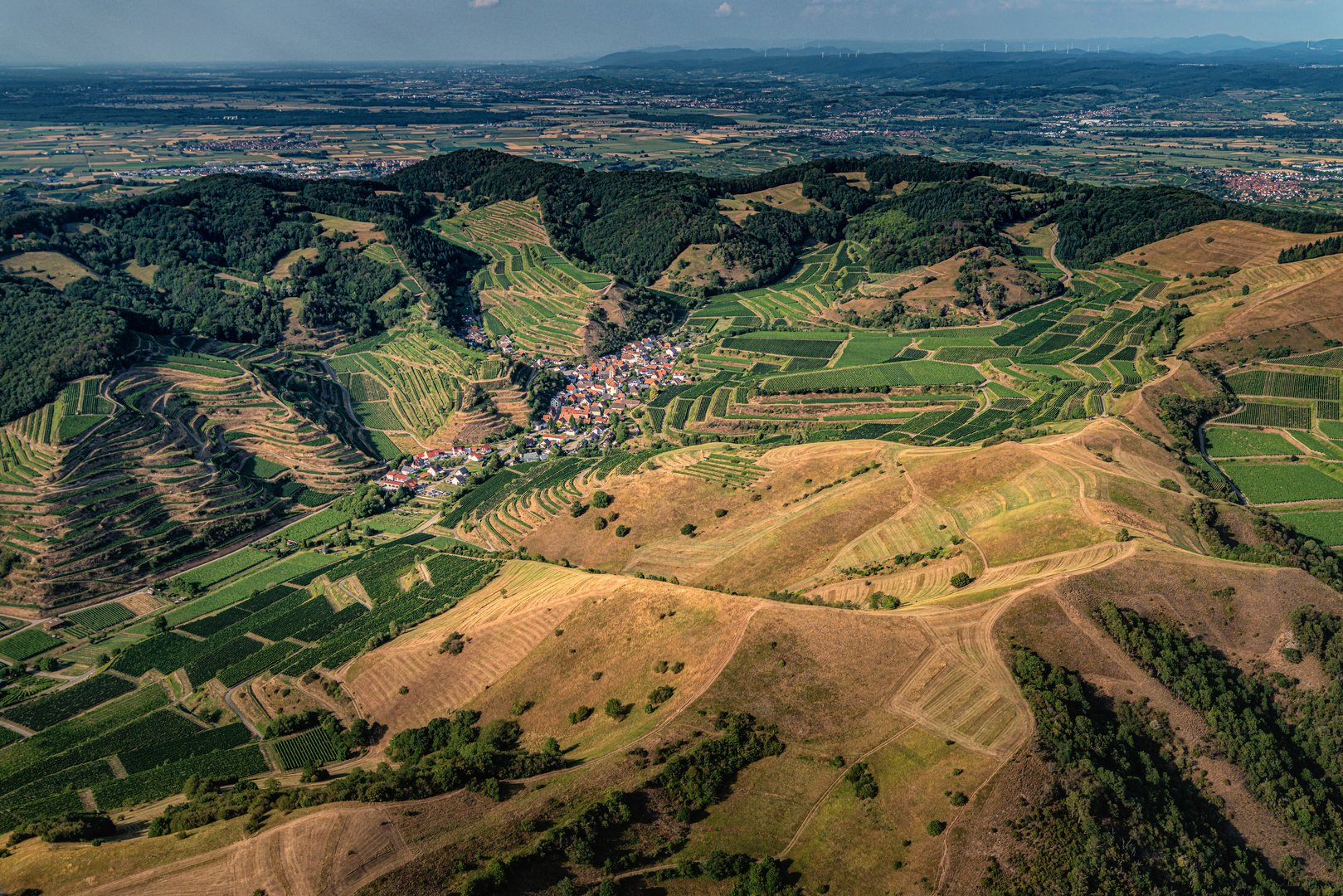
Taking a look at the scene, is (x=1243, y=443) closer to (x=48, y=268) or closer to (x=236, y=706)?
(x=236, y=706)

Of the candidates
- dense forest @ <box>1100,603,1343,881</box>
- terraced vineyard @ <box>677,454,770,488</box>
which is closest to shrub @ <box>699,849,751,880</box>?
dense forest @ <box>1100,603,1343,881</box>

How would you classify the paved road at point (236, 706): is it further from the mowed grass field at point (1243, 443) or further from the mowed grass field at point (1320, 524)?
the mowed grass field at point (1243, 443)

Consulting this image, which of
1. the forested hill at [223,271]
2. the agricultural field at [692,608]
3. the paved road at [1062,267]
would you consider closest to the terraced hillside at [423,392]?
the agricultural field at [692,608]

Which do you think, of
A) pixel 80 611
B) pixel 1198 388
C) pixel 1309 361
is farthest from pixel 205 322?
pixel 1309 361

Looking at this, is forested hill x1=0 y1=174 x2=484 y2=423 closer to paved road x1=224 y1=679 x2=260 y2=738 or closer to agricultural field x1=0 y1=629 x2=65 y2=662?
agricultural field x1=0 y1=629 x2=65 y2=662

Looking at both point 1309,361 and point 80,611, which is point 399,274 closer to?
point 80,611

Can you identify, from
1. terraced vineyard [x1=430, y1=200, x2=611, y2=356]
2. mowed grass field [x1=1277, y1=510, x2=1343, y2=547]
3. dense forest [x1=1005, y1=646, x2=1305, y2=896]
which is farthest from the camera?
terraced vineyard [x1=430, y1=200, x2=611, y2=356]

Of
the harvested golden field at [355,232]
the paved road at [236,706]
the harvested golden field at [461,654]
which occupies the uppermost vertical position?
the harvested golden field at [355,232]
